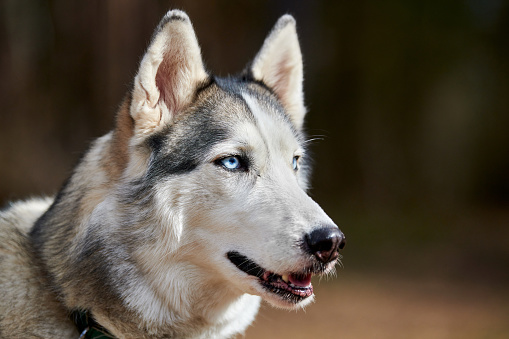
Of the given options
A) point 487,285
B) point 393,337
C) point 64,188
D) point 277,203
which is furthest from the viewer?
point 487,285

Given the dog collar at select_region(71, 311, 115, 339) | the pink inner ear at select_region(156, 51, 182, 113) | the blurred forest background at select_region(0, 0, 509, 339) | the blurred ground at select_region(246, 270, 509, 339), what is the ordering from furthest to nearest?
the blurred forest background at select_region(0, 0, 509, 339) < the blurred ground at select_region(246, 270, 509, 339) < the pink inner ear at select_region(156, 51, 182, 113) < the dog collar at select_region(71, 311, 115, 339)

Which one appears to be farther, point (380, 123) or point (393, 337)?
point (380, 123)

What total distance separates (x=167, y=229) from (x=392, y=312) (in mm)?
5606

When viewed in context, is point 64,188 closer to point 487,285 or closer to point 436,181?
point 487,285

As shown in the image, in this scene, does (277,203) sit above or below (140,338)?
above

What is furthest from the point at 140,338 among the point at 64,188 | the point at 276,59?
the point at 276,59

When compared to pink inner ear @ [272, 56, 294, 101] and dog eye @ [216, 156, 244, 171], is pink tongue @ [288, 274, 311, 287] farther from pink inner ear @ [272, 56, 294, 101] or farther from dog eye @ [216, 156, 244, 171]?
pink inner ear @ [272, 56, 294, 101]

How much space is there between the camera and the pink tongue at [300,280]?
265cm

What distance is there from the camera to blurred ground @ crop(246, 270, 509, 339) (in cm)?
680

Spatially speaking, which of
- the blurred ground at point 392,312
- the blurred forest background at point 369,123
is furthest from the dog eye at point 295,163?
the blurred ground at point 392,312

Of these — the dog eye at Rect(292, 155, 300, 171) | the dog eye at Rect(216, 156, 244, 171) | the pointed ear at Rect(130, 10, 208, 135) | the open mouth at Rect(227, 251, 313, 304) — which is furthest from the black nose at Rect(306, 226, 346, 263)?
the pointed ear at Rect(130, 10, 208, 135)

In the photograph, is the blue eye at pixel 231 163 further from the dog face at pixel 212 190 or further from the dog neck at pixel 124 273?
the dog neck at pixel 124 273

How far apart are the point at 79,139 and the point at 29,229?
5.91 meters

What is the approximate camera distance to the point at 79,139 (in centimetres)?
889
